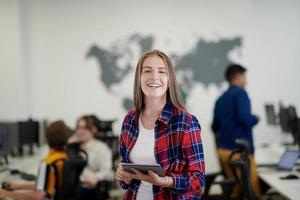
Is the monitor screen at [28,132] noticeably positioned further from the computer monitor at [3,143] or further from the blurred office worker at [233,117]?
the blurred office worker at [233,117]

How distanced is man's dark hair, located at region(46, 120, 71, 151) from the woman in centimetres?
142

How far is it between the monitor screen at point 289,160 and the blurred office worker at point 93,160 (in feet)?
5.11

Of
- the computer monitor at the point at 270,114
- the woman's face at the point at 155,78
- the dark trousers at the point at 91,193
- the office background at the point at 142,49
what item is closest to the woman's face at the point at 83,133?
the dark trousers at the point at 91,193

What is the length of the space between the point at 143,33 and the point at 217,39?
1090 millimetres

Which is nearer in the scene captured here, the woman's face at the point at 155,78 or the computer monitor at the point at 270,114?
the woman's face at the point at 155,78

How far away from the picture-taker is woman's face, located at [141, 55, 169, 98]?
1729mm

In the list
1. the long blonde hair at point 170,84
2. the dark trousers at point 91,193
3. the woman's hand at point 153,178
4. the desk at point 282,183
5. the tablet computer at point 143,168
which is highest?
the long blonde hair at point 170,84

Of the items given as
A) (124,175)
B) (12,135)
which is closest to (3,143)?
(12,135)

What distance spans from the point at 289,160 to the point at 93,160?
177cm

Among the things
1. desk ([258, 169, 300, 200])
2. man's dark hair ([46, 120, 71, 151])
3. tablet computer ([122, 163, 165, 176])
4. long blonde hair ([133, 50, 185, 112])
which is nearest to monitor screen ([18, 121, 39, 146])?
man's dark hair ([46, 120, 71, 151])

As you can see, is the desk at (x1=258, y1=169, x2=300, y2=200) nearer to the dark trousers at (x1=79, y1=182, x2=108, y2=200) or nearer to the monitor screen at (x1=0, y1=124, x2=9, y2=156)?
the dark trousers at (x1=79, y1=182, x2=108, y2=200)

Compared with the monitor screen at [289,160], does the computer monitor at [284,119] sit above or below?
above

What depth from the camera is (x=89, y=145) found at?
13.7 ft

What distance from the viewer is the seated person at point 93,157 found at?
3.90 metres
